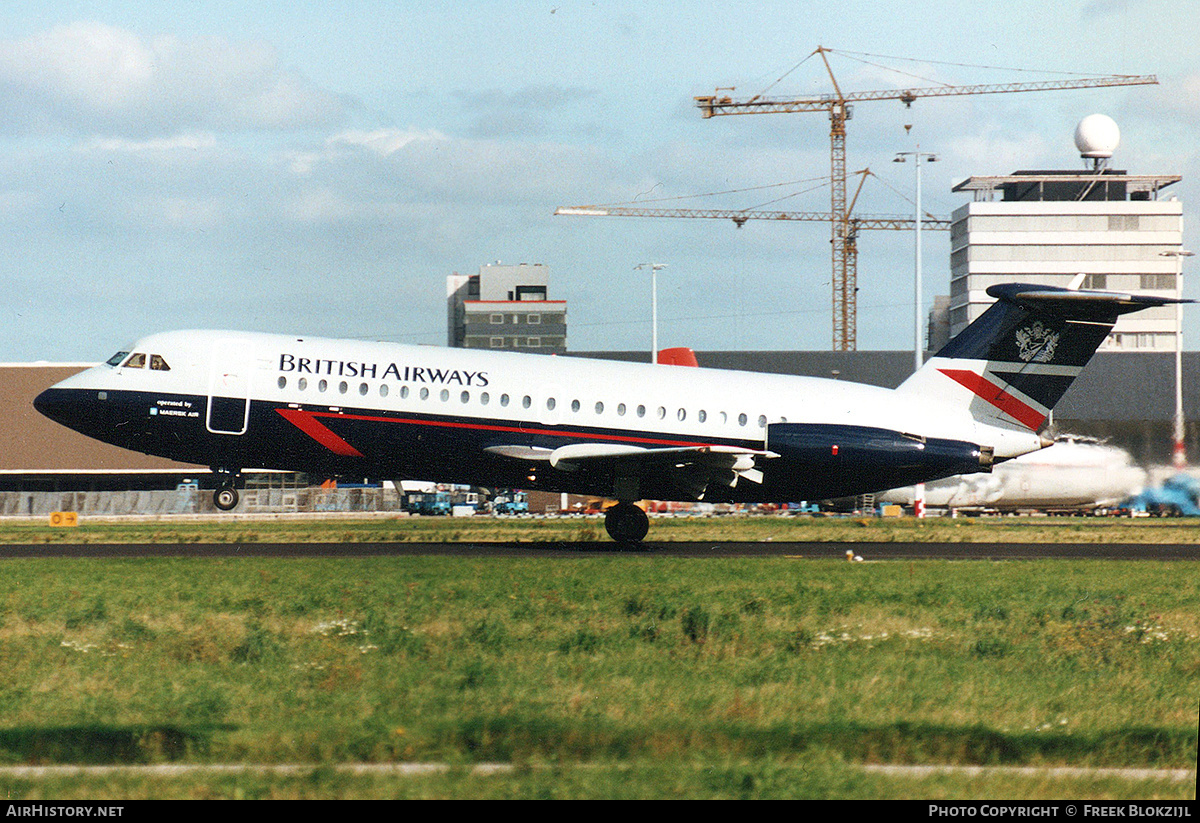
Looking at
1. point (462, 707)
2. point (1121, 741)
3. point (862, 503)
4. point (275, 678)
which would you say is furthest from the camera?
point (862, 503)

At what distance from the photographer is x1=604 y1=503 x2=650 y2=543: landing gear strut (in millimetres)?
31266

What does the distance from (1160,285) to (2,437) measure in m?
148

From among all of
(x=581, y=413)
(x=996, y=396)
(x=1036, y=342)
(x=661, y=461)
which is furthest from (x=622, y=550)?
(x=1036, y=342)

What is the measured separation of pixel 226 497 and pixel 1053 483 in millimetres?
47237

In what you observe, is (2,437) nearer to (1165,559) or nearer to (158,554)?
(158,554)

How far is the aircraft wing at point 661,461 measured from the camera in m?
28.9

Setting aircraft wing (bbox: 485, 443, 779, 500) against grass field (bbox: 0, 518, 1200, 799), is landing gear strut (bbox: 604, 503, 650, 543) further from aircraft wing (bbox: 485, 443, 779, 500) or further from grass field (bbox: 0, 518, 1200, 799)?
grass field (bbox: 0, 518, 1200, 799)

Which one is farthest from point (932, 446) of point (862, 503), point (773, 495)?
point (862, 503)

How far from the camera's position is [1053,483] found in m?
63.2

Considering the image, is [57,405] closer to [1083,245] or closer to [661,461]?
[661,461]

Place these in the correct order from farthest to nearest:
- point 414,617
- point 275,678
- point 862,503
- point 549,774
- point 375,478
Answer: point 862,503, point 375,478, point 414,617, point 275,678, point 549,774

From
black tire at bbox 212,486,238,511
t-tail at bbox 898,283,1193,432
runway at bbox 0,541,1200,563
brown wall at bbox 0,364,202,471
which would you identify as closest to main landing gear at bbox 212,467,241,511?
black tire at bbox 212,486,238,511

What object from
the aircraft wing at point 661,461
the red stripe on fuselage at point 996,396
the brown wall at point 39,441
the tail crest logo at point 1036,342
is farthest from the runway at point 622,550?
the brown wall at point 39,441

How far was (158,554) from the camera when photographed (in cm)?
2750
